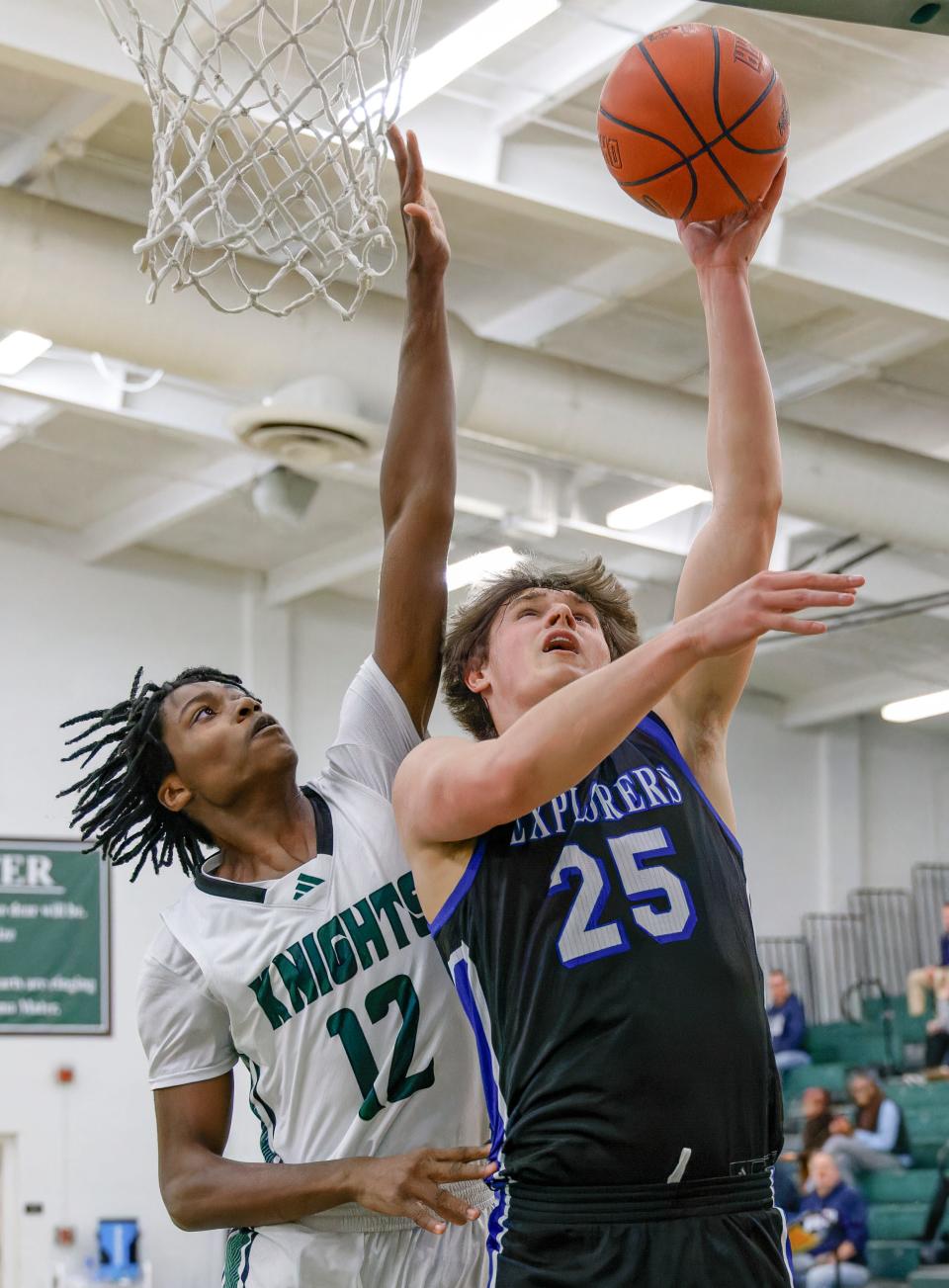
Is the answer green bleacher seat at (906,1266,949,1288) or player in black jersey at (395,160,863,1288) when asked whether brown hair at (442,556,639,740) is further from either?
green bleacher seat at (906,1266,949,1288)

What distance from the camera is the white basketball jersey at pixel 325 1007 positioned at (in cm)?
275

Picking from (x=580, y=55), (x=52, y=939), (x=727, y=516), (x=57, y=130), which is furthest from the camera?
(x=52, y=939)

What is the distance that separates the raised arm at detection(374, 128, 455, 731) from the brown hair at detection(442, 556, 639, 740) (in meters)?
0.35

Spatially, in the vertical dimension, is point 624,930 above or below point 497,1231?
above

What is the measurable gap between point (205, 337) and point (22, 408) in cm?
381

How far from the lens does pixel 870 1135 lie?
39.2 ft

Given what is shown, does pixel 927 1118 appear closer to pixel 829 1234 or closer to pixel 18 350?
pixel 829 1234

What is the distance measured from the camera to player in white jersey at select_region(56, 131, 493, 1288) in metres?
2.74

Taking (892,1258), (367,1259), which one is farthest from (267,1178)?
(892,1258)

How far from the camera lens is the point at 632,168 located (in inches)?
116

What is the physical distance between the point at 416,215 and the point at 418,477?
0.49 metres

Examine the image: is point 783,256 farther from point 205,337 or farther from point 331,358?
point 205,337

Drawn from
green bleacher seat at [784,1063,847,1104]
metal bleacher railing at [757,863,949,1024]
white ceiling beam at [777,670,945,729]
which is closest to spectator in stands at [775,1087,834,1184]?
green bleacher seat at [784,1063,847,1104]

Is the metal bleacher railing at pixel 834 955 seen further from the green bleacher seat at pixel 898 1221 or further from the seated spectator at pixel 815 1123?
the green bleacher seat at pixel 898 1221
